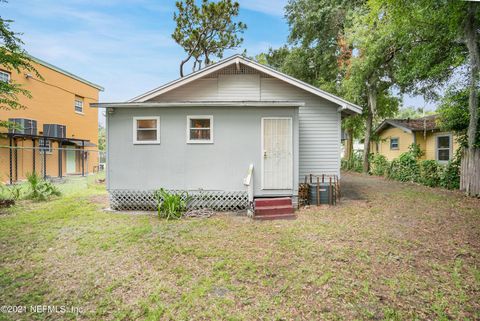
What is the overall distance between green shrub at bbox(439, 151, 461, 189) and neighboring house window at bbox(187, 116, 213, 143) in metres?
10.2

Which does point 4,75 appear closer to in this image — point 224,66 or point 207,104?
point 224,66

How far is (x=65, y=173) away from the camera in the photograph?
17.5 metres

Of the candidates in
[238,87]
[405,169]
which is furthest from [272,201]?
[405,169]

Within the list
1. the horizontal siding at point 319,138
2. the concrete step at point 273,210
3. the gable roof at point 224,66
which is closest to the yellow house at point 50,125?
the gable roof at point 224,66

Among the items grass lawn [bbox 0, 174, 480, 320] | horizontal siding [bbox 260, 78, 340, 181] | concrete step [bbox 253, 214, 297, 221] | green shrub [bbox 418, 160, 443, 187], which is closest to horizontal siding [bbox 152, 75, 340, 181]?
horizontal siding [bbox 260, 78, 340, 181]

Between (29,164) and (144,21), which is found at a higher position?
(144,21)

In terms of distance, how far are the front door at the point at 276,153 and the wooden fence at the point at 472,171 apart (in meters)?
7.08

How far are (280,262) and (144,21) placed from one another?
15.2 metres

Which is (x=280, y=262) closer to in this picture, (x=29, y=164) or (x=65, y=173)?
(x=29, y=164)

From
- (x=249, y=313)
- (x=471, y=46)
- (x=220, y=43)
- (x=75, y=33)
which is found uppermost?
(x=220, y=43)

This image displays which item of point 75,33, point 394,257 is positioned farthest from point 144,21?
point 394,257

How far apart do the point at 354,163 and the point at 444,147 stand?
729 cm

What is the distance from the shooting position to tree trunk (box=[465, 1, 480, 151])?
27.3 feet

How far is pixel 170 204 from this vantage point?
6.96 m
